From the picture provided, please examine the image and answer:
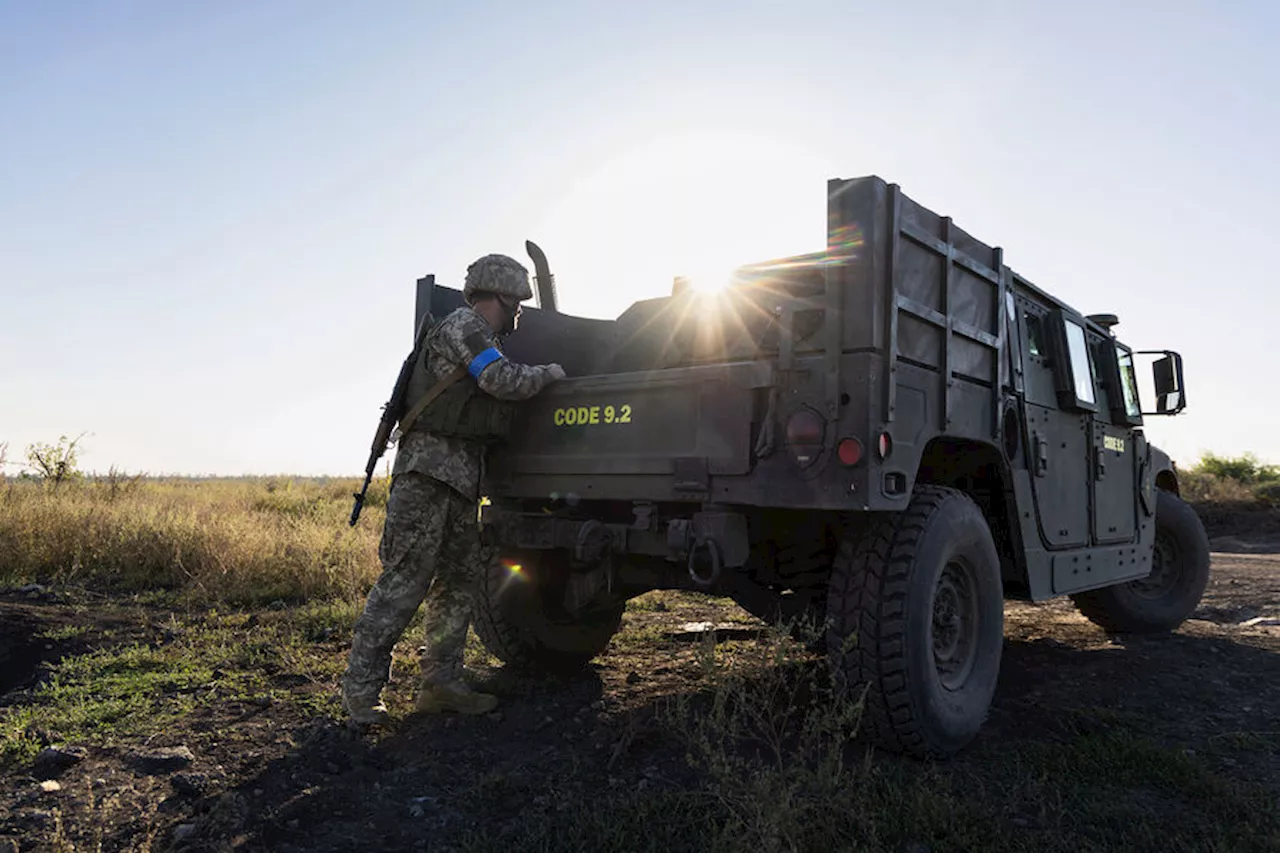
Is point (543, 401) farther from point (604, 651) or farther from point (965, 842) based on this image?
point (965, 842)

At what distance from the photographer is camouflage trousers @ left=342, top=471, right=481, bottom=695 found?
3896mm

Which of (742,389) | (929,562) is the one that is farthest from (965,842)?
(742,389)

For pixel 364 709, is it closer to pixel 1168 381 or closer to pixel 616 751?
pixel 616 751

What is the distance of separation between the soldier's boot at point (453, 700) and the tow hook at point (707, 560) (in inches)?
52.6

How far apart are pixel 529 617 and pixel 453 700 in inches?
26.9

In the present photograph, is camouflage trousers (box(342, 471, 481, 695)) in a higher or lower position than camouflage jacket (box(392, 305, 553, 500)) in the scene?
lower

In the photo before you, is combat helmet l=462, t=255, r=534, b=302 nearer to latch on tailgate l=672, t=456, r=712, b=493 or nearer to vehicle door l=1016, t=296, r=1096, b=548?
latch on tailgate l=672, t=456, r=712, b=493

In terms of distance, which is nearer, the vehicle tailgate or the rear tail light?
the rear tail light

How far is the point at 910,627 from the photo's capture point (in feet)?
10.8

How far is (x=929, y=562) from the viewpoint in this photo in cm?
343

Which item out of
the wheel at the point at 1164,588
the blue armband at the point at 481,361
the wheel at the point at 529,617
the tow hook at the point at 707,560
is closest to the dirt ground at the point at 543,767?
the wheel at the point at 529,617

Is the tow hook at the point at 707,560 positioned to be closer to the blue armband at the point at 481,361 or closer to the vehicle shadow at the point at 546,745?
the vehicle shadow at the point at 546,745

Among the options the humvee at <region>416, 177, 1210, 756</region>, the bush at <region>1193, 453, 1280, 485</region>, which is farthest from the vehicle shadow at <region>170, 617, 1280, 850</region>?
the bush at <region>1193, 453, 1280, 485</region>

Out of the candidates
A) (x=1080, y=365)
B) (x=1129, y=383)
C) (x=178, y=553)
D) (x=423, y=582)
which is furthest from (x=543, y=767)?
(x=178, y=553)
